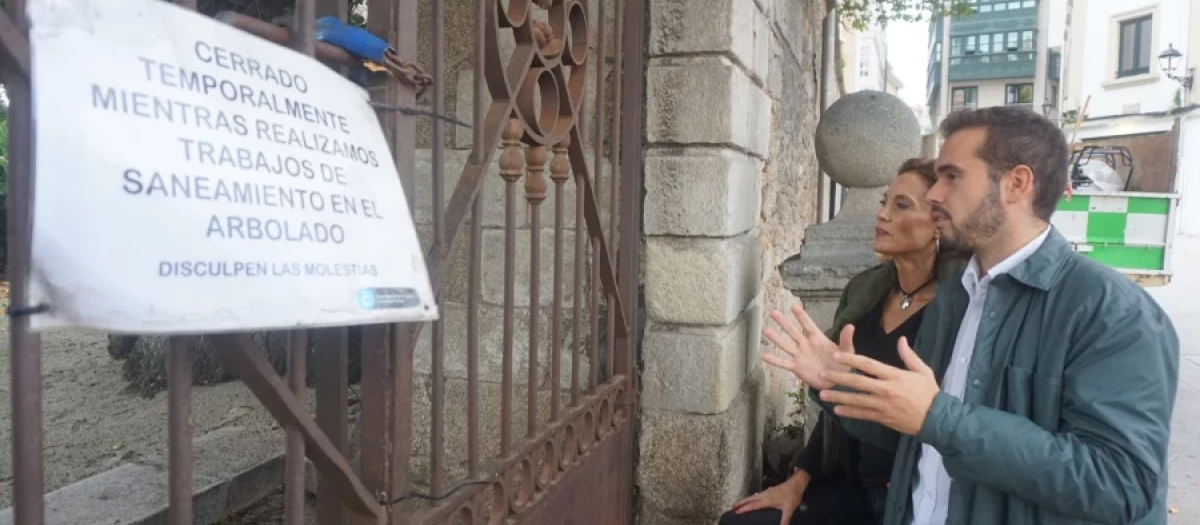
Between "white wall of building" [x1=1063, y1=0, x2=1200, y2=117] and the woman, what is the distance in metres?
A: 23.0

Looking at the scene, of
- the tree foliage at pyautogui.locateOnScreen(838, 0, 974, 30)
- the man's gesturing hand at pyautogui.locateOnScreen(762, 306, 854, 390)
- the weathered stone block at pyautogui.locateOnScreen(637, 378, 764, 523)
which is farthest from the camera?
the tree foliage at pyautogui.locateOnScreen(838, 0, 974, 30)

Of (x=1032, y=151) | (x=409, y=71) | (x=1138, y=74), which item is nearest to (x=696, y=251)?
(x=1032, y=151)

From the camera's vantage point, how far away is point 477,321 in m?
1.81

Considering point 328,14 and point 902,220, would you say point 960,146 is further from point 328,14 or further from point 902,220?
point 328,14

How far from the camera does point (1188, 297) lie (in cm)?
1077

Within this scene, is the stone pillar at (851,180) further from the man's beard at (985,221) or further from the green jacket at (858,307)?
the man's beard at (985,221)

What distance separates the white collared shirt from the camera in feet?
5.59

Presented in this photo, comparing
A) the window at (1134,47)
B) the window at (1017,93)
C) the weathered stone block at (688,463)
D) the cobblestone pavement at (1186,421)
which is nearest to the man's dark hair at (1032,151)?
the weathered stone block at (688,463)

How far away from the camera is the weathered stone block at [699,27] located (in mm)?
2332

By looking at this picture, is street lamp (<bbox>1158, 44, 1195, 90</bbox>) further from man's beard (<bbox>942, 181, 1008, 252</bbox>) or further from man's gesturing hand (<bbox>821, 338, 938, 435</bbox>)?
man's gesturing hand (<bbox>821, 338, 938, 435</bbox>)

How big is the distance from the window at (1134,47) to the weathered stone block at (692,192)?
24.8 m

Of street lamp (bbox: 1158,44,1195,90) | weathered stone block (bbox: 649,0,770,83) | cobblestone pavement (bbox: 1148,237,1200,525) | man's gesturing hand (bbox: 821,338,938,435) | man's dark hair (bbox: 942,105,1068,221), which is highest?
street lamp (bbox: 1158,44,1195,90)

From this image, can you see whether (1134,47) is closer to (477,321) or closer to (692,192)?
(692,192)

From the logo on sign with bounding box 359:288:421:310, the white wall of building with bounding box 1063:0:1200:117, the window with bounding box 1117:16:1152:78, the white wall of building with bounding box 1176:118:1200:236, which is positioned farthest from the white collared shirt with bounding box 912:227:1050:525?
the window with bounding box 1117:16:1152:78
